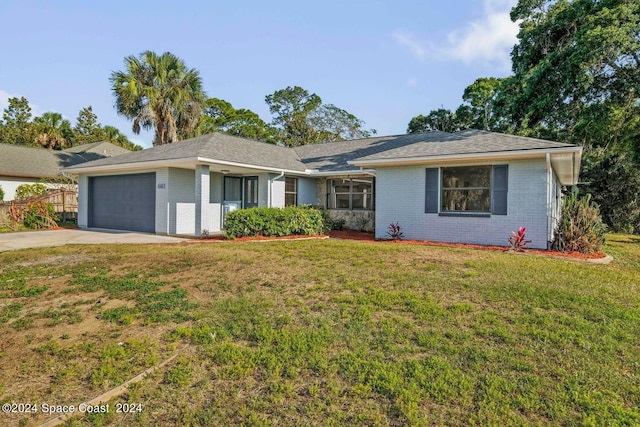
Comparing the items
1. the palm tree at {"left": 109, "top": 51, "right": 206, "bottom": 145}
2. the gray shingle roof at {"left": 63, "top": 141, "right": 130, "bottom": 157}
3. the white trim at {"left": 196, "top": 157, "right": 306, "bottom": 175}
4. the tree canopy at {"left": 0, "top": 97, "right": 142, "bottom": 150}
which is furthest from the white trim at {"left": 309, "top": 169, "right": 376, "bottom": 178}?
the tree canopy at {"left": 0, "top": 97, "right": 142, "bottom": 150}

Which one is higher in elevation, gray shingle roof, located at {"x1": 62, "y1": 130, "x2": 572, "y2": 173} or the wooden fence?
gray shingle roof, located at {"x1": 62, "y1": 130, "x2": 572, "y2": 173}

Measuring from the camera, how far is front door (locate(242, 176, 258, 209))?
1595cm

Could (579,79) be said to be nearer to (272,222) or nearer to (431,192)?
(431,192)

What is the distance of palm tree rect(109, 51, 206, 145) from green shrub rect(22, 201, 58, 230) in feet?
23.3

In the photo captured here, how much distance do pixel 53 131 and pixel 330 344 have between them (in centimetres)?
4153

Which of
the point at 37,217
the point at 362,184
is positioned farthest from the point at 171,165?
the point at 37,217

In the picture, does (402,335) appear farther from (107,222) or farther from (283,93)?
(283,93)

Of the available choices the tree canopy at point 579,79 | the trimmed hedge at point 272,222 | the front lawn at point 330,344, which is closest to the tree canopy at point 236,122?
the tree canopy at point 579,79

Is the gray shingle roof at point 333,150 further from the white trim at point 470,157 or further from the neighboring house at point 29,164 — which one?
the neighboring house at point 29,164

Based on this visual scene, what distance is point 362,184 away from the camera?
1606 centimetres

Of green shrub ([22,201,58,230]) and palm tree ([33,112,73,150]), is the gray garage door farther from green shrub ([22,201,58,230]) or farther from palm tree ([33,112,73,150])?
palm tree ([33,112,73,150])

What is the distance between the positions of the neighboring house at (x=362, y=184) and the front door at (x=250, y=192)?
43mm

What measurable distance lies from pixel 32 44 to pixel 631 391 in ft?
56.1

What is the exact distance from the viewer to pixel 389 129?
136 feet
